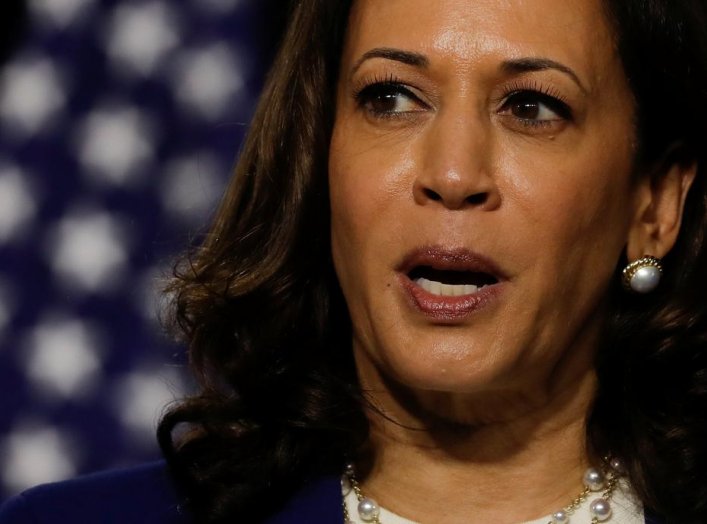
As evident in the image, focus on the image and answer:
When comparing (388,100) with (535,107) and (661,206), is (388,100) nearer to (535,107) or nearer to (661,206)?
(535,107)

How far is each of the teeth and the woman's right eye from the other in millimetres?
244

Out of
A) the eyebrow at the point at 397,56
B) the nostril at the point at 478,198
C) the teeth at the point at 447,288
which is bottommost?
the teeth at the point at 447,288

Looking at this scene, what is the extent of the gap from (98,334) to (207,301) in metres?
0.74

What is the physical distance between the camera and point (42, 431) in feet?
8.54

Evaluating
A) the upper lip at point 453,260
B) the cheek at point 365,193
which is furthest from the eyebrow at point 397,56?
the upper lip at point 453,260

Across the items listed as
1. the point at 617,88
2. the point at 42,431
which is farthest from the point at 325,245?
the point at 42,431

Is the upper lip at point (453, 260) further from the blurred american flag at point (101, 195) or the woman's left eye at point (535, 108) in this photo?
the blurred american flag at point (101, 195)

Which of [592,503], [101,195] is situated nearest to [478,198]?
[592,503]

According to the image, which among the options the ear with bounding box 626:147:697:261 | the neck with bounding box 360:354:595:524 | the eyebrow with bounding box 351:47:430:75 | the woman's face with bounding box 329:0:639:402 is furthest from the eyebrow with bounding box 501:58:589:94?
the neck with bounding box 360:354:595:524

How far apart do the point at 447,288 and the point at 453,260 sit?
65 mm

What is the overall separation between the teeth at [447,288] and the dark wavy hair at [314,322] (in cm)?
27

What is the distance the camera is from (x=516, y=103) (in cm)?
173

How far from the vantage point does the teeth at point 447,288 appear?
5.52 feet

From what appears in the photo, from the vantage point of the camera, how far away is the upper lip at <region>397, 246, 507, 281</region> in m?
1.64
